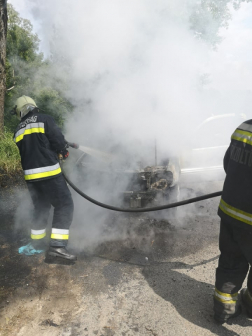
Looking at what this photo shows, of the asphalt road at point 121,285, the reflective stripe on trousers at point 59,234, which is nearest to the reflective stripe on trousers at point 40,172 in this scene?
the reflective stripe on trousers at point 59,234

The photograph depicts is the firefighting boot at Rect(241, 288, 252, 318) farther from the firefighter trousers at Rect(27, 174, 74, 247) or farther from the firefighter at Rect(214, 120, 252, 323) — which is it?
the firefighter trousers at Rect(27, 174, 74, 247)

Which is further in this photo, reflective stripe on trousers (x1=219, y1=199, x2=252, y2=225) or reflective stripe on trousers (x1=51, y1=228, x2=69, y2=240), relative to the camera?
reflective stripe on trousers (x1=51, y1=228, x2=69, y2=240)

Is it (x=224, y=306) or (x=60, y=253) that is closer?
(x=224, y=306)

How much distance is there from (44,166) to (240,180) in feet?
7.44

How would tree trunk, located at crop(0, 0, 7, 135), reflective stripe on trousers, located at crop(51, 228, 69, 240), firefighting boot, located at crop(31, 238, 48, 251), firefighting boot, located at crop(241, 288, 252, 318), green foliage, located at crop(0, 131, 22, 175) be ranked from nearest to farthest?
firefighting boot, located at crop(241, 288, 252, 318) < reflective stripe on trousers, located at crop(51, 228, 69, 240) < firefighting boot, located at crop(31, 238, 48, 251) < green foliage, located at crop(0, 131, 22, 175) < tree trunk, located at crop(0, 0, 7, 135)

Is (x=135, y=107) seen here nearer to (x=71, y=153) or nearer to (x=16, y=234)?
(x=71, y=153)

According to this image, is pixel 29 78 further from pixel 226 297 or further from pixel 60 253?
pixel 226 297

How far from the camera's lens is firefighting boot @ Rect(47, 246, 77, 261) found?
322 centimetres

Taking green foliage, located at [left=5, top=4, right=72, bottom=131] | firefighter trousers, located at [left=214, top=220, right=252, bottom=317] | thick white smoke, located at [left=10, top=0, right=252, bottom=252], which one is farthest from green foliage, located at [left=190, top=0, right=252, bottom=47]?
firefighter trousers, located at [left=214, top=220, right=252, bottom=317]

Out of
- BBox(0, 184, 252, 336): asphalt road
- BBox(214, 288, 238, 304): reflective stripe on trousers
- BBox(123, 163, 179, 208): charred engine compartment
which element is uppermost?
BBox(123, 163, 179, 208): charred engine compartment

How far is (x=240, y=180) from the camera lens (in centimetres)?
204

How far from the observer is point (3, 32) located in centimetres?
674

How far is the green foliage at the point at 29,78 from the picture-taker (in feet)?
20.7

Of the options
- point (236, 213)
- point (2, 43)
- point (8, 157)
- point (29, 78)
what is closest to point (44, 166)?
point (236, 213)
